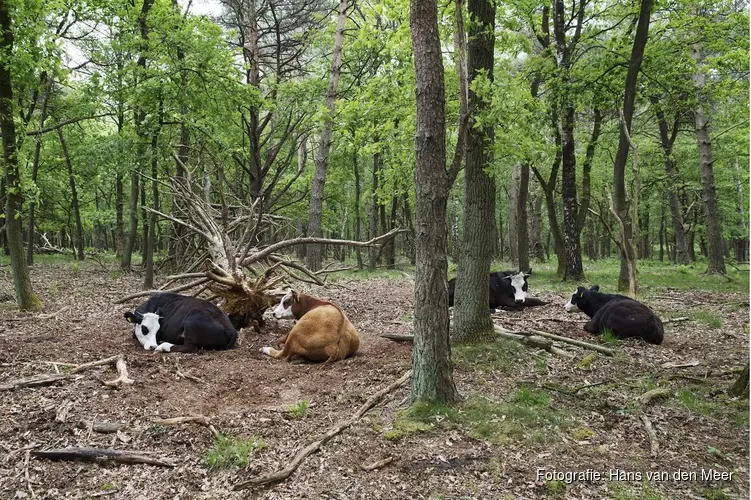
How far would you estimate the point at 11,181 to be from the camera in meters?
10.0

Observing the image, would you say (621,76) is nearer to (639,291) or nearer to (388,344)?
(639,291)

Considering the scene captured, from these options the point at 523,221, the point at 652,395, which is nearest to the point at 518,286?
the point at 523,221

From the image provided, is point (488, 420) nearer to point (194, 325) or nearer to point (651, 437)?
point (651, 437)

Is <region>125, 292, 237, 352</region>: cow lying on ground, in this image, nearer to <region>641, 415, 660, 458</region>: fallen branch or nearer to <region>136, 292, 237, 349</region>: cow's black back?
<region>136, 292, 237, 349</region>: cow's black back

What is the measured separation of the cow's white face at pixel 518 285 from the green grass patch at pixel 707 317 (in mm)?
3345

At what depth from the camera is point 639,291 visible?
13.5 m

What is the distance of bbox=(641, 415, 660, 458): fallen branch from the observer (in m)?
4.12

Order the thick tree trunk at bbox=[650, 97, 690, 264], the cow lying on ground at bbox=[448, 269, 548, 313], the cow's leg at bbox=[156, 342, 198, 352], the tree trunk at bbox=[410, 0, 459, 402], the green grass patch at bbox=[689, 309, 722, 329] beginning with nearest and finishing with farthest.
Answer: the tree trunk at bbox=[410, 0, 459, 402] < the cow's leg at bbox=[156, 342, 198, 352] < the green grass patch at bbox=[689, 309, 722, 329] < the cow lying on ground at bbox=[448, 269, 548, 313] < the thick tree trunk at bbox=[650, 97, 690, 264]

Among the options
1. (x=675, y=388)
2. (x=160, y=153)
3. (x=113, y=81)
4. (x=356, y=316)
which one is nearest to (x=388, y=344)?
(x=356, y=316)

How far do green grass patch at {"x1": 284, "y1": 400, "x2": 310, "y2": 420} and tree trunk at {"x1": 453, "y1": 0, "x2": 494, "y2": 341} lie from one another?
8.63 ft

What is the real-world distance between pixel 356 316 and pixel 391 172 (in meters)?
8.28

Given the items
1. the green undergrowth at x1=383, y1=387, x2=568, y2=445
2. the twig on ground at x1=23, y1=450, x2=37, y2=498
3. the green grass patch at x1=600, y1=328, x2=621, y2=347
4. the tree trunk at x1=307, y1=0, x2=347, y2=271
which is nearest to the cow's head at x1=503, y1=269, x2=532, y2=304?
the green grass patch at x1=600, y1=328, x2=621, y2=347

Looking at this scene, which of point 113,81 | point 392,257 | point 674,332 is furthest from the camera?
point 392,257

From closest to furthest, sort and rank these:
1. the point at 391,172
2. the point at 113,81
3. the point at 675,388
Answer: the point at 675,388 < the point at 113,81 < the point at 391,172
